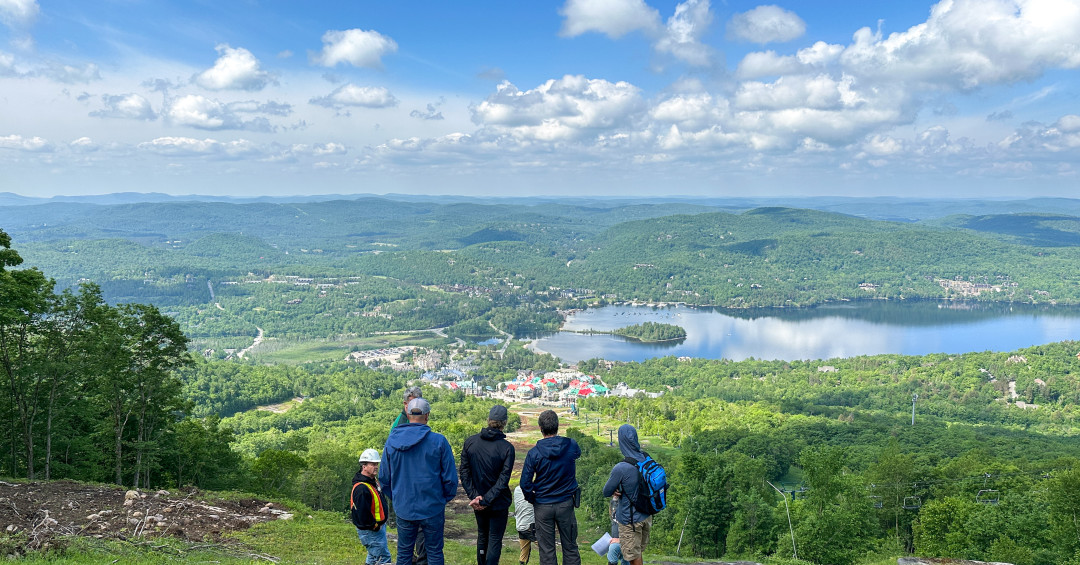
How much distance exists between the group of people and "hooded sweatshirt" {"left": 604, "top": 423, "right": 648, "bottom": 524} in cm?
1

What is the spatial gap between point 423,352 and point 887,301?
113609mm

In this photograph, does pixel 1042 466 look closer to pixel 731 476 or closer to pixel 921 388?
pixel 731 476

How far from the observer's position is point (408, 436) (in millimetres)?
5938

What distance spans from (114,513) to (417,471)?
6.78 metres

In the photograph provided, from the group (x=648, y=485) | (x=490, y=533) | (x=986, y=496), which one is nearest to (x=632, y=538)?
(x=648, y=485)

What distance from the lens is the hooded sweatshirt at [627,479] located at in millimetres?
6398

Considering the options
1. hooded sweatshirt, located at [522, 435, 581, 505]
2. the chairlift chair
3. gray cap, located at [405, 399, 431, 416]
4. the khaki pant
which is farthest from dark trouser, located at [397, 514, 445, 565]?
the chairlift chair

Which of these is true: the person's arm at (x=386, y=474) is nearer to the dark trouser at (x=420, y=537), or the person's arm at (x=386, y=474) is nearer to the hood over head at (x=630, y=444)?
the dark trouser at (x=420, y=537)

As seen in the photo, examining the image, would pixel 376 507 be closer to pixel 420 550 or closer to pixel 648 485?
pixel 420 550

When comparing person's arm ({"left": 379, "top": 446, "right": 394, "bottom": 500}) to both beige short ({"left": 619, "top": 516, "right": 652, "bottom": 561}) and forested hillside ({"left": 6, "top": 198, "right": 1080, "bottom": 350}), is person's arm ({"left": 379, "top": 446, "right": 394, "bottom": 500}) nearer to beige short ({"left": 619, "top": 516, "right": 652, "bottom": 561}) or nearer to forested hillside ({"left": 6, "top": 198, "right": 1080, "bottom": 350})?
beige short ({"left": 619, "top": 516, "right": 652, "bottom": 561})

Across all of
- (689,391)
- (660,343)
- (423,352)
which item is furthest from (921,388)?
(423,352)

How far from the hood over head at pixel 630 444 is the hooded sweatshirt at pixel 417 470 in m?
1.73

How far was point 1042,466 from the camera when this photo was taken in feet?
94.5

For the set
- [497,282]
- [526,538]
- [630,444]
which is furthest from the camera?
[497,282]
